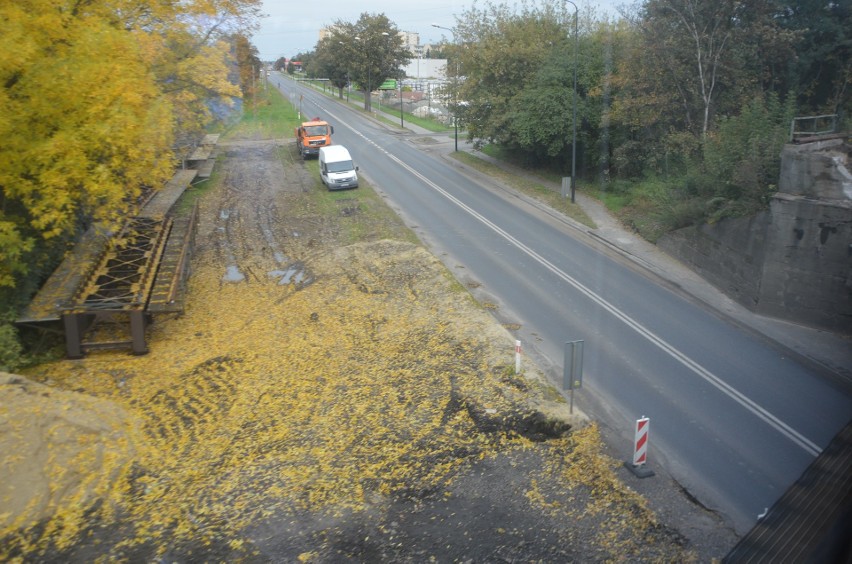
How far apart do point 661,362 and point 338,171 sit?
2023 cm

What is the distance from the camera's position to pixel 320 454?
10617 mm

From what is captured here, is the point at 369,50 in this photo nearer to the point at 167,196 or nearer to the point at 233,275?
the point at 167,196

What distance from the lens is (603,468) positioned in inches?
392

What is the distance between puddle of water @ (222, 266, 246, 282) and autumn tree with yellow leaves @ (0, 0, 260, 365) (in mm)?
3699

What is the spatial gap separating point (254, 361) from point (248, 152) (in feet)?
96.0

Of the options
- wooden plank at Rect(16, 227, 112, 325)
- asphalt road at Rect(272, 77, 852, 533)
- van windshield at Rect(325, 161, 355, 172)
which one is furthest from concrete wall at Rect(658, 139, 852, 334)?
van windshield at Rect(325, 161, 355, 172)

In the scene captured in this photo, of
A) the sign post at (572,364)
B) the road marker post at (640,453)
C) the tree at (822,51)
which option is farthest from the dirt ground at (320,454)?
the tree at (822,51)

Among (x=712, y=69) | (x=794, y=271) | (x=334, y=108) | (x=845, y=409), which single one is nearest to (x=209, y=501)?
(x=845, y=409)

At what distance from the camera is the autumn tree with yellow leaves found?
14.0m

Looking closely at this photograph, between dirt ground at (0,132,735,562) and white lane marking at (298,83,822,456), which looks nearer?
dirt ground at (0,132,735,562)

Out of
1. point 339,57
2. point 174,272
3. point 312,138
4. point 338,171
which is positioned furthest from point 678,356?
point 339,57

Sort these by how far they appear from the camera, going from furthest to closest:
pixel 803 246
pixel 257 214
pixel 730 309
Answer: pixel 257 214
pixel 730 309
pixel 803 246

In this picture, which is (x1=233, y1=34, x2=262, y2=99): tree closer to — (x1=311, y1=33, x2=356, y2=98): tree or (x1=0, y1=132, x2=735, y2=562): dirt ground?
(x1=311, y1=33, x2=356, y2=98): tree

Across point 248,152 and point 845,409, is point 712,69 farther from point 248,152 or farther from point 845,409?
point 248,152
